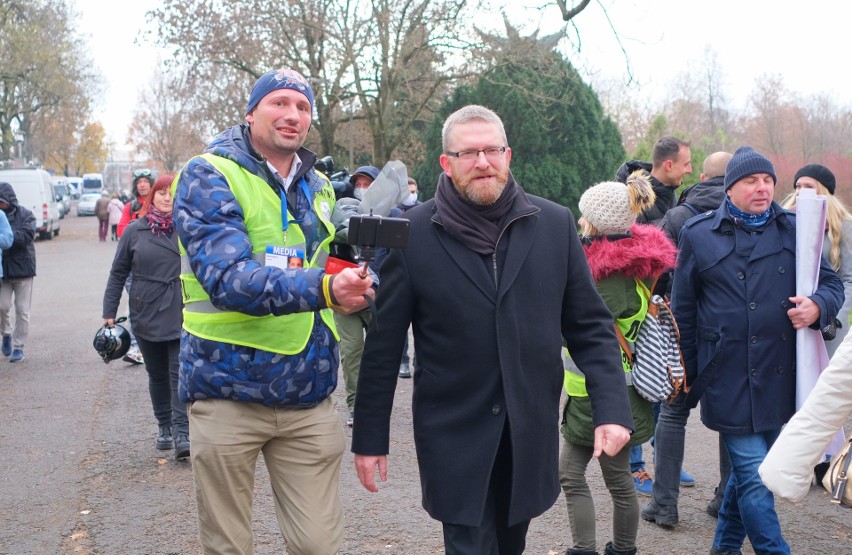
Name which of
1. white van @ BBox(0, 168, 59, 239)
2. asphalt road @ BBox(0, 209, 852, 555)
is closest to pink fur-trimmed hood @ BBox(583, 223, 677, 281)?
asphalt road @ BBox(0, 209, 852, 555)

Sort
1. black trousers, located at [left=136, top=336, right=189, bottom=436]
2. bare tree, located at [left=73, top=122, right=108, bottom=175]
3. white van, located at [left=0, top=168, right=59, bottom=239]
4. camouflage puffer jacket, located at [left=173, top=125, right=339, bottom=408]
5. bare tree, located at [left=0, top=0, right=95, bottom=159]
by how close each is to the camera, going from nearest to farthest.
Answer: camouflage puffer jacket, located at [left=173, top=125, right=339, bottom=408] → black trousers, located at [left=136, top=336, right=189, bottom=436] → white van, located at [left=0, top=168, right=59, bottom=239] → bare tree, located at [left=0, top=0, right=95, bottom=159] → bare tree, located at [left=73, top=122, right=108, bottom=175]

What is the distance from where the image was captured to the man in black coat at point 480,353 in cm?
313

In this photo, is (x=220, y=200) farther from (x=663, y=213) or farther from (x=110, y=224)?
(x=110, y=224)

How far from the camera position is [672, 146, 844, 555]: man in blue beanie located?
14.3 ft

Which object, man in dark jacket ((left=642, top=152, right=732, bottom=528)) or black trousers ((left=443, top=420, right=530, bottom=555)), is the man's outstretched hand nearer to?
black trousers ((left=443, top=420, right=530, bottom=555))

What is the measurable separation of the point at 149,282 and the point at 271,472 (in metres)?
3.66

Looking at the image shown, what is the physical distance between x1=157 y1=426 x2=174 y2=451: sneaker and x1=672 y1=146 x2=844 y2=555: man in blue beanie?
402 cm

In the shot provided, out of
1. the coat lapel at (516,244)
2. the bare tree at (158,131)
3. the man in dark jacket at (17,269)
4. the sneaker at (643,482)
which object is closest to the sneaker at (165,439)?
the sneaker at (643,482)

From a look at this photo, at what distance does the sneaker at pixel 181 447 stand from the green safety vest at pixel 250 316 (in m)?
3.51

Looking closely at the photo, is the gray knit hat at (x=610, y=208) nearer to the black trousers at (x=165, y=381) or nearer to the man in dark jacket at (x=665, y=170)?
the man in dark jacket at (x=665, y=170)

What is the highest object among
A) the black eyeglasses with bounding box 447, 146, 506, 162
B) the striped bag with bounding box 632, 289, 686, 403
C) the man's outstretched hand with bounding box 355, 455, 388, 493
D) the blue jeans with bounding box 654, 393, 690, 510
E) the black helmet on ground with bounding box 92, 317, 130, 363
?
the black eyeglasses with bounding box 447, 146, 506, 162

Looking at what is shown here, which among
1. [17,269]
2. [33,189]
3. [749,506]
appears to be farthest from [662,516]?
[33,189]

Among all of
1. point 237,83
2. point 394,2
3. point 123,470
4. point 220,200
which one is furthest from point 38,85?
point 220,200

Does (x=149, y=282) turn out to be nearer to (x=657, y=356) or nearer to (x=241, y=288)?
(x=657, y=356)
